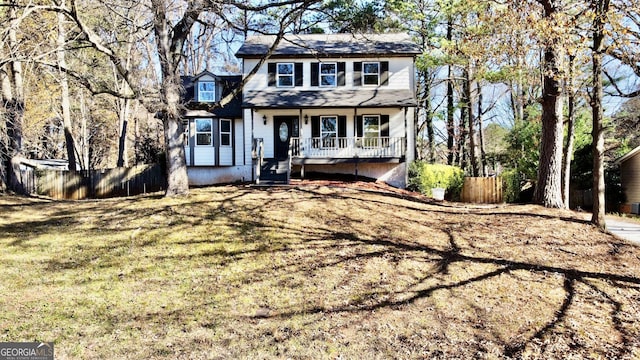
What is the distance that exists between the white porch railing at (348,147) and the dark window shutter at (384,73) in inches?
113

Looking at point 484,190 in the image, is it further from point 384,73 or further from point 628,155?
point 628,155

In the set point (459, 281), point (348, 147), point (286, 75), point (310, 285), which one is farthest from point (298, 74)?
point (459, 281)

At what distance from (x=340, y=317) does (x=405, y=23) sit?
22.9 meters

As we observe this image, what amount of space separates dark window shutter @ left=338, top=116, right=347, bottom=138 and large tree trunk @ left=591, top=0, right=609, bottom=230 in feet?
38.4

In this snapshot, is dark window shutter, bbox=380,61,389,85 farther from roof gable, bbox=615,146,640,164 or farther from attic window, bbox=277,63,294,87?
roof gable, bbox=615,146,640,164

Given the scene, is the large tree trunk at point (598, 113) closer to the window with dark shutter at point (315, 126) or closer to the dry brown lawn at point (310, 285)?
the dry brown lawn at point (310, 285)

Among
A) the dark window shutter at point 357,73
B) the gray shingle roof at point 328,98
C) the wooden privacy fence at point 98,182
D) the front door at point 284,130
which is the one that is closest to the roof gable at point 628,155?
the gray shingle roof at point 328,98

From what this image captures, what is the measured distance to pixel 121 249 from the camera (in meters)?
8.42

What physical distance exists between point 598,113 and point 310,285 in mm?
8466

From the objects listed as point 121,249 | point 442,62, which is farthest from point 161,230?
point 442,62

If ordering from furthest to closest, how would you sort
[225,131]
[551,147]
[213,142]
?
[225,131], [213,142], [551,147]

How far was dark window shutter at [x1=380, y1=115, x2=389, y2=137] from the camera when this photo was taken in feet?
66.6

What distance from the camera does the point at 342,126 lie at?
66.9ft

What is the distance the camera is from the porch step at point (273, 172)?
1744 cm
